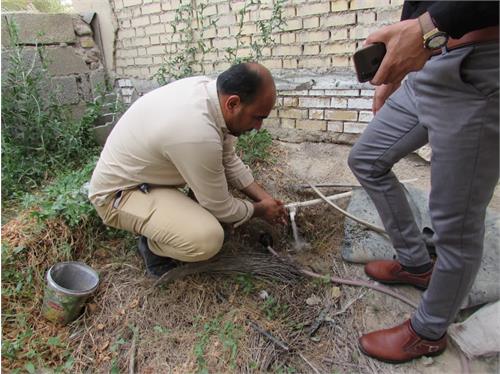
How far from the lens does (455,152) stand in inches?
43.7

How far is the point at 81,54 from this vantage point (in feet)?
13.4

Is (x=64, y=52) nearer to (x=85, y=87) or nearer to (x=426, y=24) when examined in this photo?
(x=85, y=87)

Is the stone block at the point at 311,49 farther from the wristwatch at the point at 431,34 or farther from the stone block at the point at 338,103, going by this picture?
the wristwatch at the point at 431,34

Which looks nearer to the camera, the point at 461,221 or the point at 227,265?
the point at 461,221

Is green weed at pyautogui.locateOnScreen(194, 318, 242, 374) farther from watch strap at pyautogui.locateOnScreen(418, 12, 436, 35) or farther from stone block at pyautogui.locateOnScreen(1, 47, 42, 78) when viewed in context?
stone block at pyautogui.locateOnScreen(1, 47, 42, 78)

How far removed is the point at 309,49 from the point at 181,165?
1.70m

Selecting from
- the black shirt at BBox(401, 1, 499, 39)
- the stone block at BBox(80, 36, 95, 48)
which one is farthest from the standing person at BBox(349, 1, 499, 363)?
the stone block at BBox(80, 36, 95, 48)

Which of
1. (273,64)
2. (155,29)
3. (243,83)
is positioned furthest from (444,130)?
(155,29)

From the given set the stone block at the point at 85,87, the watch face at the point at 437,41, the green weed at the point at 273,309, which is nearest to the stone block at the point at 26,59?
the stone block at the point at 85,87

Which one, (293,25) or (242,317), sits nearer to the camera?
(242,317)

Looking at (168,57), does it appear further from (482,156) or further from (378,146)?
(482,156)

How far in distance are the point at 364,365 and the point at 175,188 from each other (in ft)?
4.36

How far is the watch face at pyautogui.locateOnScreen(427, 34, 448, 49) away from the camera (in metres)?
0.97

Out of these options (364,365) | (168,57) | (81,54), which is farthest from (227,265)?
(81,54)
